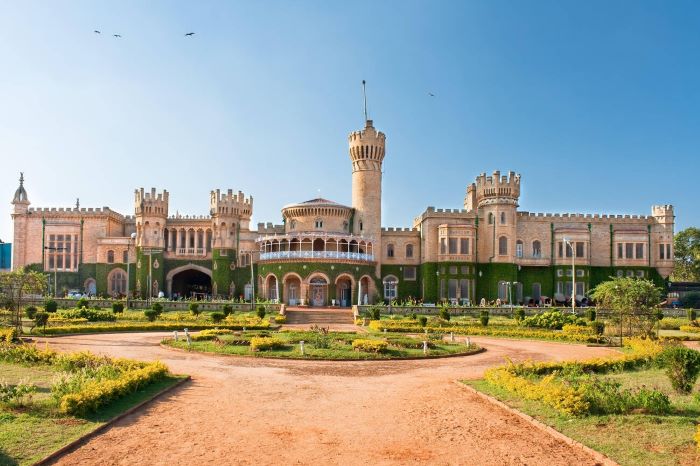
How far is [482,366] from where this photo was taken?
22.4 metres

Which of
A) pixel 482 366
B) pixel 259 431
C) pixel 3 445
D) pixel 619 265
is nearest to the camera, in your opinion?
pixel 3 445

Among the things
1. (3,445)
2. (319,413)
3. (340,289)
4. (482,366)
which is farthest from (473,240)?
(3,445)

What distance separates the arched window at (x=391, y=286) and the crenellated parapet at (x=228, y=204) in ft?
52.7

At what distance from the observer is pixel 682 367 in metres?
15.6

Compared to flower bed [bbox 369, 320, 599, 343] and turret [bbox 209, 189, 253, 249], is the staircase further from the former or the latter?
turret [bbox 209, 189, 253, 249]

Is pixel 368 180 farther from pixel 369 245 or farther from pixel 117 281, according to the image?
pixel 117 281

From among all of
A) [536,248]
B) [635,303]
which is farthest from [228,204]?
[635,303]

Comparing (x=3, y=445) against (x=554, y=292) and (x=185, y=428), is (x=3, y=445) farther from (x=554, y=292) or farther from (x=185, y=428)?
(x=554, y=292)

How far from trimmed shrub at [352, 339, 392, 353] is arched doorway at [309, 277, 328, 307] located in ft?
98.5

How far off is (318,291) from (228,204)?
44.1 feet

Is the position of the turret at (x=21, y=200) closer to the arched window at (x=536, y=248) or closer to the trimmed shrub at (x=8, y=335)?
the trimmed shrub at (x=8, y=335)

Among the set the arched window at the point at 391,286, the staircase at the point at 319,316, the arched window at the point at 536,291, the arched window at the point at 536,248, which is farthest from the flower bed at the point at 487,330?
the arched window at the point at 536,248

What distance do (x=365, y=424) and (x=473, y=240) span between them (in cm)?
4780

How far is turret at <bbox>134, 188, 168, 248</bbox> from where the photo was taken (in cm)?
6125
